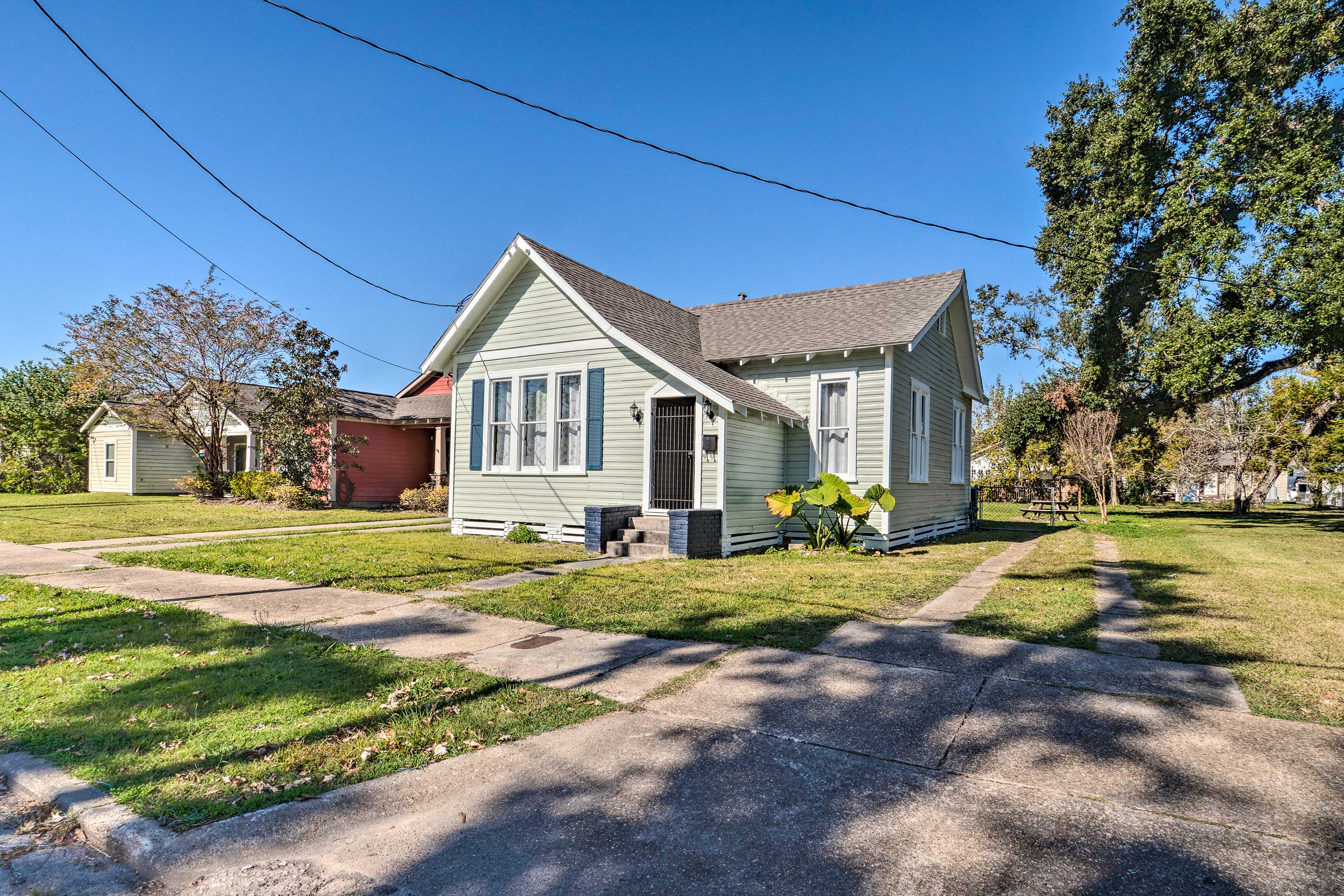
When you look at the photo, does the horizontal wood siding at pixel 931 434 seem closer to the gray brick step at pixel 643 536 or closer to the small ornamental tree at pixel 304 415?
the gray brick step at pixel 643 536

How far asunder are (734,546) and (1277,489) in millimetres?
69121

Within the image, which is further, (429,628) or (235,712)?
(429,628)

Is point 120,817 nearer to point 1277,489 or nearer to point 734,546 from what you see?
point 734,546

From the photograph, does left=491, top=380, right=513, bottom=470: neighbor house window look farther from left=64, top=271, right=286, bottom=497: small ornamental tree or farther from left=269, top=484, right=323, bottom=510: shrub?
left=64, top=271, right=286, bottom=497: small ornamental tree

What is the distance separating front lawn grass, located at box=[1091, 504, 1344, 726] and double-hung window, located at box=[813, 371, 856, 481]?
16.1ft

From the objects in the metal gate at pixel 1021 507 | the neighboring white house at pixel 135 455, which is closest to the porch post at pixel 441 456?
the neighboring white house at pixel 135 455

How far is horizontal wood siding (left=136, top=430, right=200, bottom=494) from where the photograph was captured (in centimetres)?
2931

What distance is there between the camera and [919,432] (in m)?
14.5

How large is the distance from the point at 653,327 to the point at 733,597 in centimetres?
766

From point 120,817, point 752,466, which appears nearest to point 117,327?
point 752,466

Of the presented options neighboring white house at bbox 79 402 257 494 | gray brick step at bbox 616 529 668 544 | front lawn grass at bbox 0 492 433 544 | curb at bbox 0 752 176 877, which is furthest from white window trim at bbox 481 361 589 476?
neighboring white house at bbox 79 402 257 494

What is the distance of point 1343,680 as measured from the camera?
15.3 feet

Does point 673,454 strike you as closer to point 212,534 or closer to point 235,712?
point 235,712

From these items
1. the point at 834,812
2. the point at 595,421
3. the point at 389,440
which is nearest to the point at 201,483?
the point at 389,440
